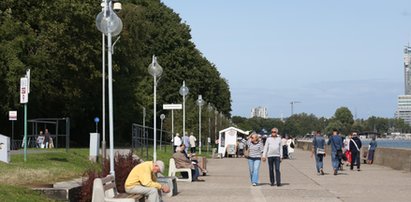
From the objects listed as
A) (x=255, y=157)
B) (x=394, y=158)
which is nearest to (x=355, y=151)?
(x=394, y=158)

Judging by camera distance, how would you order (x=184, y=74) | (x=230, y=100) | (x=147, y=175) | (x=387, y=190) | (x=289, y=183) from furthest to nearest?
(x=230, y=100)
(x=184, y=74)
(x=289, y=183)
(x=387, y=190)
(x=147, y=175)

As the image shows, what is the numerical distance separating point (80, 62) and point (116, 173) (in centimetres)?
3399

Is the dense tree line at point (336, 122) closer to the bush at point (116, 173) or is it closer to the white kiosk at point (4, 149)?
the white kiosk at point (4, 149)

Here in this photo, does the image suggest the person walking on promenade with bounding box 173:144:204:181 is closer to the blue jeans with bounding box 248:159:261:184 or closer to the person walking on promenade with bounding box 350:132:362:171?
the blue jeans with bounding box 248:159:261:184

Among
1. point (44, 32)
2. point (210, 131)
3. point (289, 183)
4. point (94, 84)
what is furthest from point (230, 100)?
point (289, 183)

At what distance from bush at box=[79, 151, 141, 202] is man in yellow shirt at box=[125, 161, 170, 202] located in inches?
30.0

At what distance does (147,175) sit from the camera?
1384 cm

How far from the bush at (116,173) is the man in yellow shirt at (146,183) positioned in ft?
2.50

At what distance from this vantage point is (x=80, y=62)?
1939 inches

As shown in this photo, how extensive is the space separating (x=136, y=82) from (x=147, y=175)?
52037mm

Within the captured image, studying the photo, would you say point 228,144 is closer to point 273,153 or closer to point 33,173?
point 273,153

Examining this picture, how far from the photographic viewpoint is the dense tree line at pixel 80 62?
44125 mm

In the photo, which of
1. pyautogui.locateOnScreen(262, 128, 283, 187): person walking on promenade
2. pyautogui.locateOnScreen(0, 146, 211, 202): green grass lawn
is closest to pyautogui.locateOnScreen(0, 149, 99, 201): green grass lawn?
pyautogui.locateOnScreen(0, 146, 211, 202): green grass lawn

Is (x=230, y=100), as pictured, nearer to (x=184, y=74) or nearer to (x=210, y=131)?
(x=184, y=74)
